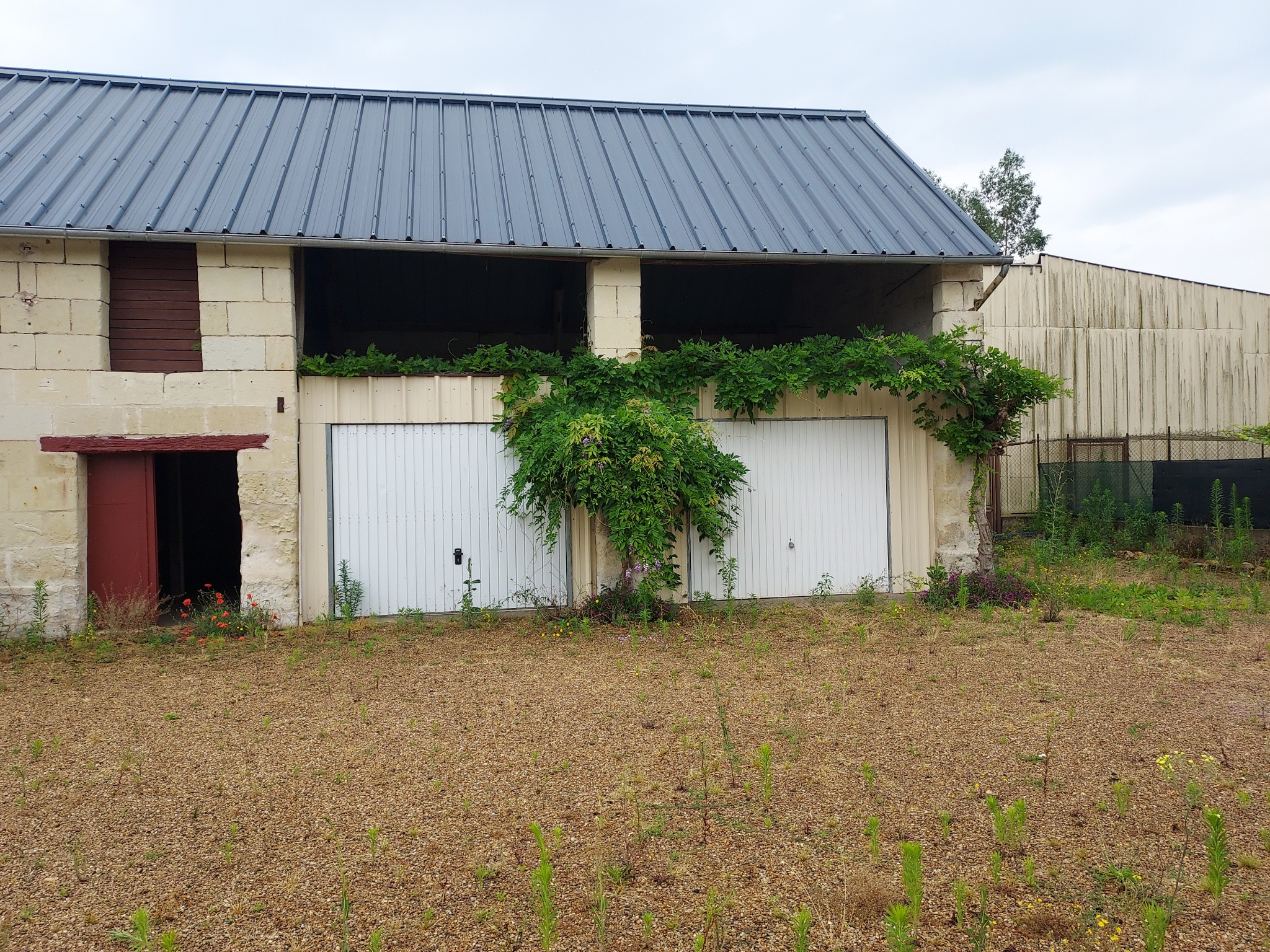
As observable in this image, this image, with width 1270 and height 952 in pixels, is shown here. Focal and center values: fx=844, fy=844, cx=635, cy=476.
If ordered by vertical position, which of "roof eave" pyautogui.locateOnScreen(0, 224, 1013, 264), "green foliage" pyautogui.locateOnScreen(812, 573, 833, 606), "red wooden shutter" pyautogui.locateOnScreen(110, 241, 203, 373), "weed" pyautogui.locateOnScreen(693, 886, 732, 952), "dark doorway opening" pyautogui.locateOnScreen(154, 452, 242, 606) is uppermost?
"roof eave" pyautogui.locateOnScreen(0, 224, 1013, 264)

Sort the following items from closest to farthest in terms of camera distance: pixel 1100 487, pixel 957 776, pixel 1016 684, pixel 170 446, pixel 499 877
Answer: pixel 499 877 → pixel 957 776 → pixel 1016 684 → pixel 170 446 → pixel 1100 487

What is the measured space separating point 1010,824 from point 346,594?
7.10 metres

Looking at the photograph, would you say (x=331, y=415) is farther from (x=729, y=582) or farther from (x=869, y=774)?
(x=869, y=774)

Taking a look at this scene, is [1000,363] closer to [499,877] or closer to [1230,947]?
[1230,947]

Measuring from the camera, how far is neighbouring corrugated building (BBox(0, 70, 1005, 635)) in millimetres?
8508

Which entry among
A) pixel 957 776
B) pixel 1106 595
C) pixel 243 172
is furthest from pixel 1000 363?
pixel 243 172

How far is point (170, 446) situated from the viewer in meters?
8.73

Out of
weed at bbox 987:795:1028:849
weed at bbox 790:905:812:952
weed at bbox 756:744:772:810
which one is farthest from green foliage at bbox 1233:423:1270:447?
weed at bbox 790:905:812:952

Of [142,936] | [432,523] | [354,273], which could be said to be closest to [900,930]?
[142,936]

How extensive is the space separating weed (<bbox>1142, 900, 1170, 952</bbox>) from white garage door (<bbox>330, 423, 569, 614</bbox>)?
6963 millimetres

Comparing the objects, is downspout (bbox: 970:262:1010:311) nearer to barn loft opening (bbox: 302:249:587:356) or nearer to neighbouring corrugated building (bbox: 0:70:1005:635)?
neighbouring corrugated building (bbox: 0:70:1005:635)

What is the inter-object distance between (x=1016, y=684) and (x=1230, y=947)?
3.55 meters

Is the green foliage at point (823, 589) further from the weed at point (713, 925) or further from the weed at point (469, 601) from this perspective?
the weed at point (713, 925)

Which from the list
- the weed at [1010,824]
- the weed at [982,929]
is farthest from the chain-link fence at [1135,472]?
the weed at [982,929]
